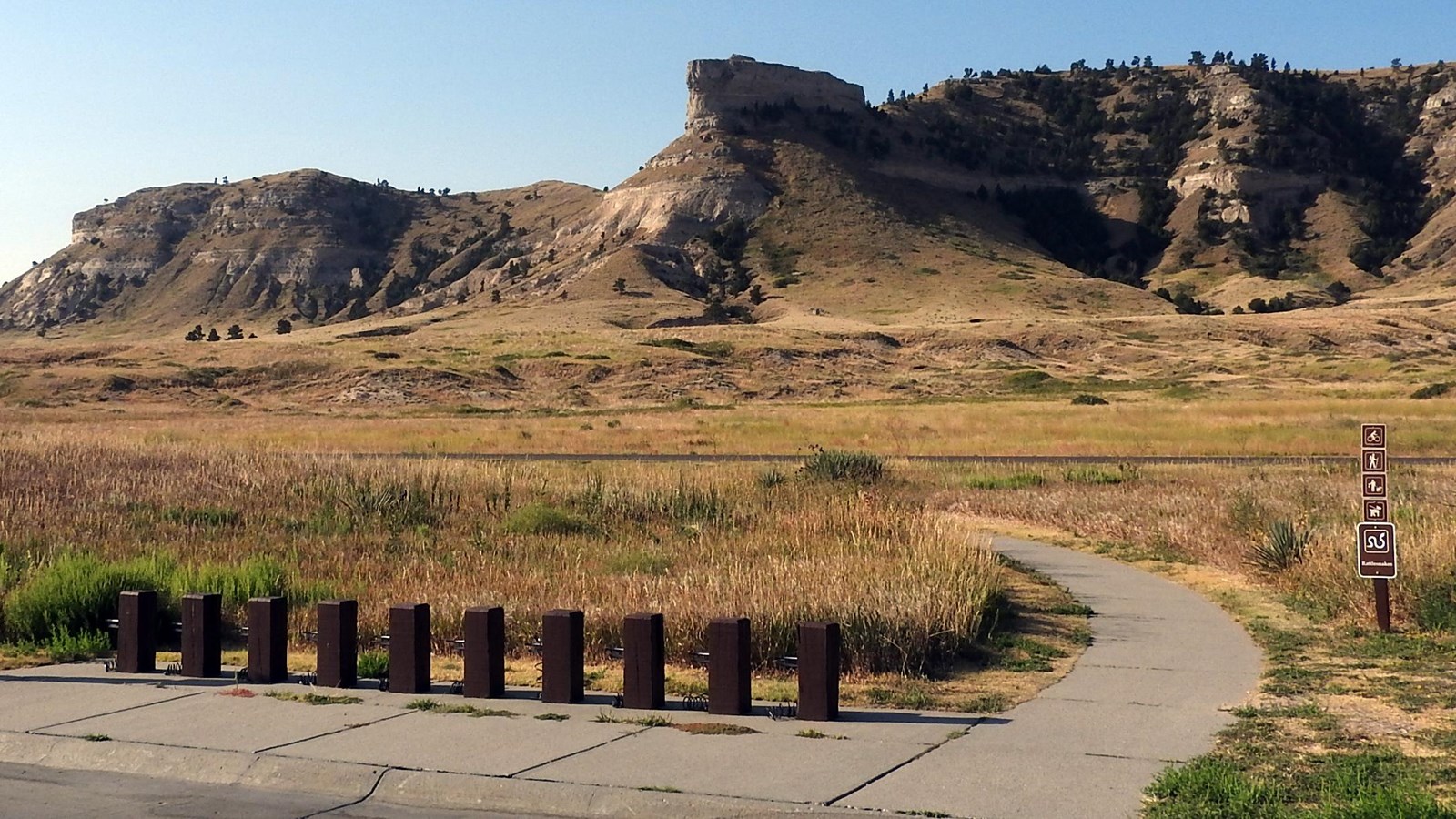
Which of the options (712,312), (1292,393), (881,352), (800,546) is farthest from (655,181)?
(800,546)

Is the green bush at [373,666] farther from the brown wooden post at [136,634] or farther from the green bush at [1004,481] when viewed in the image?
the green bush at [1004,481]

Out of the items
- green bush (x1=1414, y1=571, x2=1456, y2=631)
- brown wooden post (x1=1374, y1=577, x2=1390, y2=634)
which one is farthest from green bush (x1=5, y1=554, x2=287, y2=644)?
green bush (x1=1414, y1=571, x2=1456, y2=631)

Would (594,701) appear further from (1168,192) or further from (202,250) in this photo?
(202,250)

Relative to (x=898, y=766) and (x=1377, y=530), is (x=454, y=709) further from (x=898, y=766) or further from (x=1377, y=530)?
(x=1377, y=530)

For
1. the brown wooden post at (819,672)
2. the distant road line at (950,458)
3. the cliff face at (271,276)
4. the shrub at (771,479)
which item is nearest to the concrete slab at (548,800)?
the brown wooden post at (819,672)

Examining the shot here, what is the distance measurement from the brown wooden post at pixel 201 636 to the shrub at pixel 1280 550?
37.4 ft

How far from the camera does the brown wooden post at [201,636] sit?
33.9ft

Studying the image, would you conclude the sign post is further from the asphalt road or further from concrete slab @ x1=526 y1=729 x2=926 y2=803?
the asphalt road

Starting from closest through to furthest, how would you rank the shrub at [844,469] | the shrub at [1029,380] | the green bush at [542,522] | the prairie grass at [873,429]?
the green bush at [542,522]
the shrub at [844,469]
the prairie grass at [873,429]
the shrub at [1029,380]

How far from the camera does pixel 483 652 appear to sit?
31.1ft

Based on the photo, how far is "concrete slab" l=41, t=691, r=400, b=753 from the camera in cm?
828

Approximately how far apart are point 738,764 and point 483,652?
8.28 ft

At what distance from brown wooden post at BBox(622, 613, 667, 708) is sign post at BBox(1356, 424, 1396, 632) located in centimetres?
674

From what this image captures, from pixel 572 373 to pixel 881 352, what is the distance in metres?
21.3
